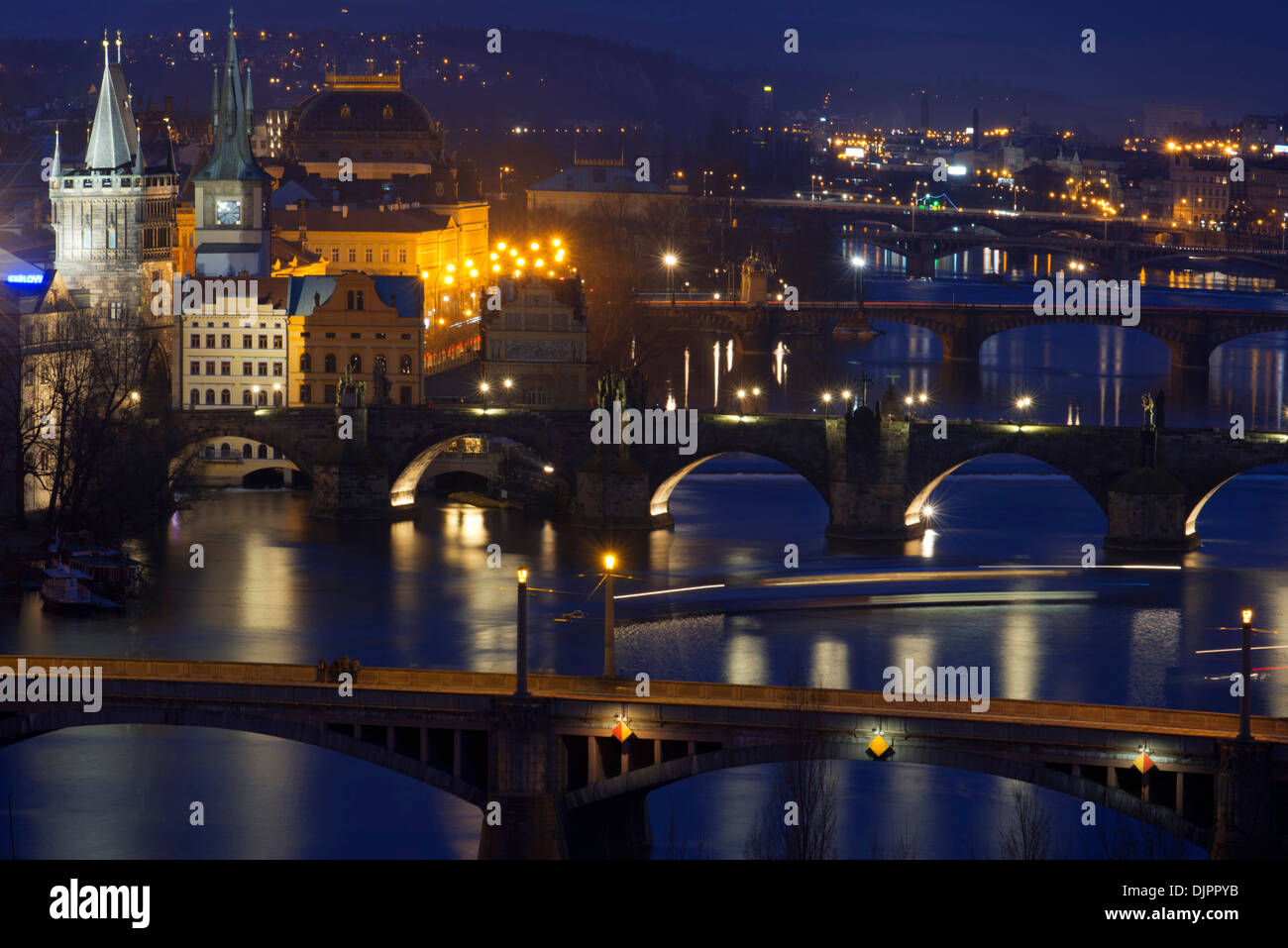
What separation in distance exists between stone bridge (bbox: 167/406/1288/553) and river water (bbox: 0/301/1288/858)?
995mm

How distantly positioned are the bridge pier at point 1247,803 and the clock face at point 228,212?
54.1 metres

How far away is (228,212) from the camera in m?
82.4

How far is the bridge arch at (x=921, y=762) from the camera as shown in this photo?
3312 centimetres

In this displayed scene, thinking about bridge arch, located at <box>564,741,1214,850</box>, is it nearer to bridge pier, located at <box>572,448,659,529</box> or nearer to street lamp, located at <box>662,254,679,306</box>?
bridge pier, located at <box>572,448,659,529</box>

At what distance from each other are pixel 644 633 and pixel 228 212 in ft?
111

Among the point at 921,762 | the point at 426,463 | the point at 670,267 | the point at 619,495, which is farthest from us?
the point at 670,267

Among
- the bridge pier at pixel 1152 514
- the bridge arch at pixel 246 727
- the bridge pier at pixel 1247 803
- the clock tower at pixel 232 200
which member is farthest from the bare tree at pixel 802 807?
the clock tower at pixel 232 200

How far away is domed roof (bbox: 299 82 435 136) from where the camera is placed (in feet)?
404

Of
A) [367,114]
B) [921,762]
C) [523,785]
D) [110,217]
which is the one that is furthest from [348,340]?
[367,114]

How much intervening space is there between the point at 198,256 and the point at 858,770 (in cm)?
4354

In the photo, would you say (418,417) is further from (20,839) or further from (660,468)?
(20,839)

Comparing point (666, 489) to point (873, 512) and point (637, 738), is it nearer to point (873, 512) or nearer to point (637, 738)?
point (873, 512)

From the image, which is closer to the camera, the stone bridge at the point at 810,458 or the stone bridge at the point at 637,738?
the stone bridge at the point at 637,738

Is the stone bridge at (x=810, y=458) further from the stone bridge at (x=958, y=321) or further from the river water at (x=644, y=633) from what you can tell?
the stone bridge at (x=958, y=321)
